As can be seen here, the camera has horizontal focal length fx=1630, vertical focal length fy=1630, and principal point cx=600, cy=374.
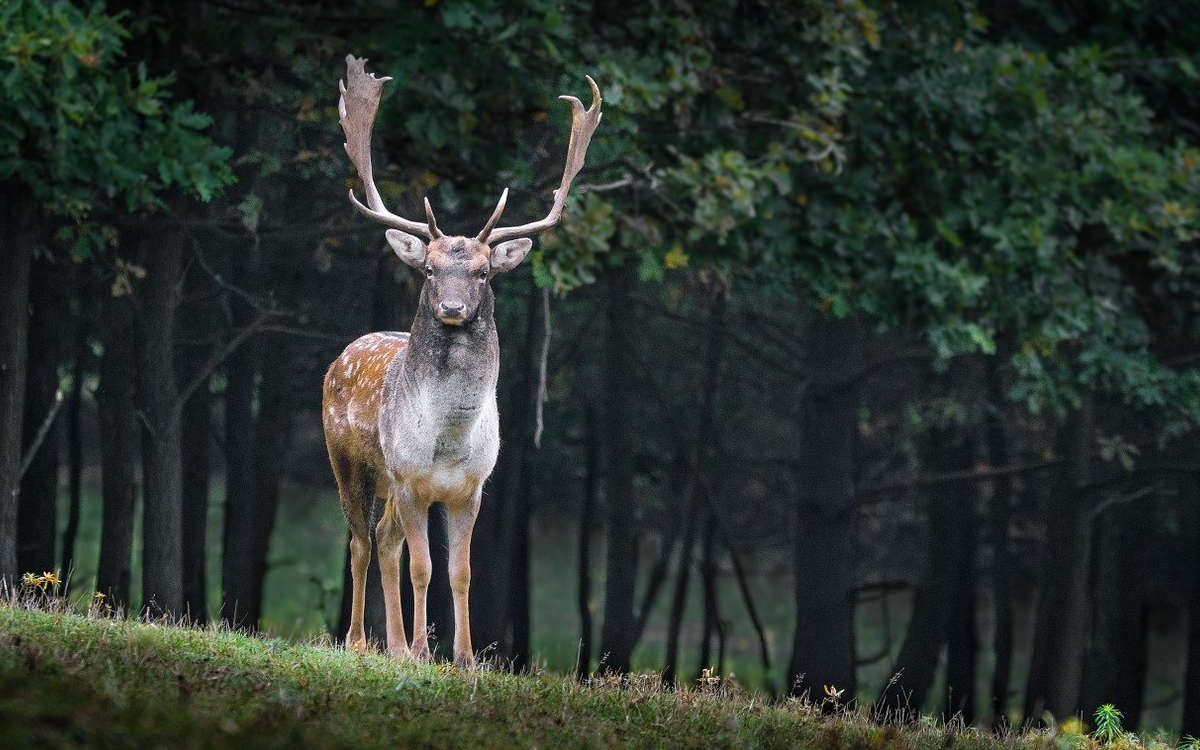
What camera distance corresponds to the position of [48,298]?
15.6m

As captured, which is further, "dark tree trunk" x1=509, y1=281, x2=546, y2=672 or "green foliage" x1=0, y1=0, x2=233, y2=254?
"dark tree trunk" x1=509, y1=281, x2=546, y2=672

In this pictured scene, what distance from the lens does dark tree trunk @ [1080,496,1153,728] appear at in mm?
20062

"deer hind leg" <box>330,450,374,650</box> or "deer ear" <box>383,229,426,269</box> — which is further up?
"deer ear" <box>383,229,426,269</box>

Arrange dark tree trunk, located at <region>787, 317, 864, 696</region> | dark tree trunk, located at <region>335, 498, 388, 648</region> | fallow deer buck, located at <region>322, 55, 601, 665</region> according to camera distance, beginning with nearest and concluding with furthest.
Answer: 1. fallow deer buck, located at <region>322, 55, 601, 665</region>
2. dark tree trunk, located at <region>335, 498, 388, 648</region>
3. dark tree trunk, located at <region>787, 317, 864, 696</region>

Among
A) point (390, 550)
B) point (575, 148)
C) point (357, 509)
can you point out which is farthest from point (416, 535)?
point (575, 148)

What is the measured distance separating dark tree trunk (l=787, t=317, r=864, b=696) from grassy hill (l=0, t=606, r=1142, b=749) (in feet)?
26.0

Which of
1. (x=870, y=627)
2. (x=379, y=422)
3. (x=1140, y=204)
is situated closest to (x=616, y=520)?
(x=1140, y=204)

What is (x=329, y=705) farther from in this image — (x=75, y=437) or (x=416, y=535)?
(x=75, y=437)

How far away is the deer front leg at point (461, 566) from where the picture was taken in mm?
9406

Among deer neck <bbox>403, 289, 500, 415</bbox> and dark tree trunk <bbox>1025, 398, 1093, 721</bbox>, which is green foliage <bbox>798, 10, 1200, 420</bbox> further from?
deer neck <bbox>403, 289, 500, 415</bbox>

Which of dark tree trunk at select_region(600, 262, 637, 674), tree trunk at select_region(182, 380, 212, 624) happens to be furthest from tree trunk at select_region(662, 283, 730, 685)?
tree trunk at select_region(182, 380, 212, 624)

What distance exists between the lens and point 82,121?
434 inches

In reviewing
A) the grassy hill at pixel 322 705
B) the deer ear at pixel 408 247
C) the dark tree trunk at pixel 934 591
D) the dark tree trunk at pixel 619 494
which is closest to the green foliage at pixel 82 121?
the deer ear at pixel 408 247

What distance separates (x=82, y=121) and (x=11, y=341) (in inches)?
74.0
